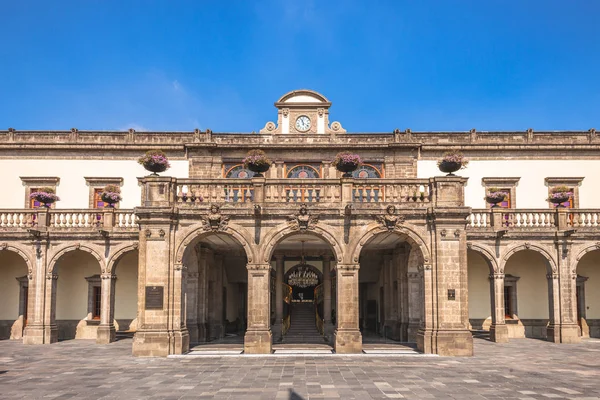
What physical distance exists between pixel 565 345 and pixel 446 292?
750 centimetres

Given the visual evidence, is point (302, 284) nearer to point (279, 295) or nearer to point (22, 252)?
point (279, 295)

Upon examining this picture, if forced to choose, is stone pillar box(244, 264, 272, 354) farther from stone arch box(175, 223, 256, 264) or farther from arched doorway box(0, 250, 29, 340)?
arched doorway box(0, 250, 29, 340)

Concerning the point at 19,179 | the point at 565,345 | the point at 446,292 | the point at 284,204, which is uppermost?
the point at 19,179

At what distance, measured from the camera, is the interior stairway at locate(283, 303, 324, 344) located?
22.7 m

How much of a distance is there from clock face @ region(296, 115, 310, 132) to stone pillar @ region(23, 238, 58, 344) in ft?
45.7

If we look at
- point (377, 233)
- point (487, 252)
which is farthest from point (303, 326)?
point (377, 233)

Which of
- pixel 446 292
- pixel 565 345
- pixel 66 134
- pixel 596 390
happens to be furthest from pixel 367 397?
pixel 66 134

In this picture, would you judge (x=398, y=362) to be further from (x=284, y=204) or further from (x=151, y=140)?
(x=151, y=140)

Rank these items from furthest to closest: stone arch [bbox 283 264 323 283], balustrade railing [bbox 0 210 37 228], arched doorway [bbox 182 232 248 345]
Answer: stone arch [bbox 283 264 323 283] < balustrade railing [bbox 0 210 37 228] < arched doorway [bbox 182 232 248 345]

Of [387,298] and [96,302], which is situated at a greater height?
[387,298]

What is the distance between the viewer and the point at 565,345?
21.4m

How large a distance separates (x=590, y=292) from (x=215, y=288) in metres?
17.2

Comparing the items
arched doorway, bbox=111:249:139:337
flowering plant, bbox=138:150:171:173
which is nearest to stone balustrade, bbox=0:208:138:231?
arched doorway, bbox=111:249:139:337

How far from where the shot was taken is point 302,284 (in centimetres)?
2791
